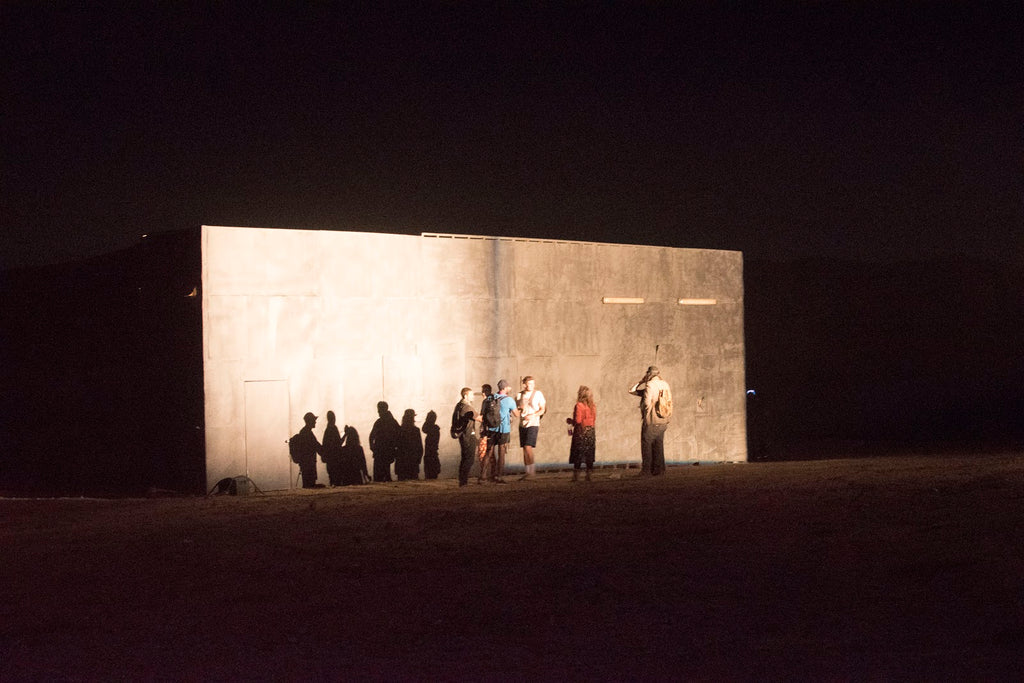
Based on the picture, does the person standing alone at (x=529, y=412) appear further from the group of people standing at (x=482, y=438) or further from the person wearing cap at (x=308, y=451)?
the person wearing cap at (x=308, y=451)

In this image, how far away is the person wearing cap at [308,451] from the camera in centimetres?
1933

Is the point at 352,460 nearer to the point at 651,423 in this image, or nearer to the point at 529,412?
the point at 529,412

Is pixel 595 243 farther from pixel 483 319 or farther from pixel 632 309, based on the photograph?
pixel 483 319

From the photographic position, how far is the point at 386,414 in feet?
66.2

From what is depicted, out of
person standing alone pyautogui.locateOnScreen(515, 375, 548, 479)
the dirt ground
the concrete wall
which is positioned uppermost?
the concrete wall

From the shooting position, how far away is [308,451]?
19.4 metres

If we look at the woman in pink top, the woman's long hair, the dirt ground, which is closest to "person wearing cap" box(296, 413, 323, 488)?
the dirt ground

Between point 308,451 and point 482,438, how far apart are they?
315cm

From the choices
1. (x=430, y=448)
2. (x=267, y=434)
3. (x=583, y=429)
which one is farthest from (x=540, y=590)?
(x=430, y=448)

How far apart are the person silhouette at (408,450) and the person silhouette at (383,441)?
0.16 m

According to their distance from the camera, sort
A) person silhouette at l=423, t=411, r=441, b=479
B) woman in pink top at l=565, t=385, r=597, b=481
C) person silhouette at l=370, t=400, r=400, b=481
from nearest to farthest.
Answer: woman in pink top at l=565, t=385, r=597, b=481 → person silhouette at l=370, t=400, r=400, b=481 → person silhouette at l=423, t=411, r=441, b=479

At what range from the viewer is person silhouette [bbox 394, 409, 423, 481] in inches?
803

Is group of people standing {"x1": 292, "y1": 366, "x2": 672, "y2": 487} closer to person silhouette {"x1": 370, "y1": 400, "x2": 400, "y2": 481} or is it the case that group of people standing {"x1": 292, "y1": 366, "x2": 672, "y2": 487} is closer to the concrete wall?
person silhouette {"x1": 370, "y1": 400, "x2": 400, "y2": 481}

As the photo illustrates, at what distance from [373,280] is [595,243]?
512 cm
